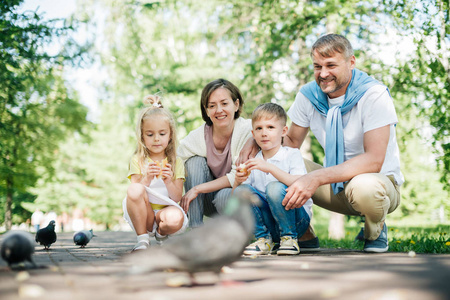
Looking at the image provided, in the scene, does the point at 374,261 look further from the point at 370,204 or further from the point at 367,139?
the point at 367,139

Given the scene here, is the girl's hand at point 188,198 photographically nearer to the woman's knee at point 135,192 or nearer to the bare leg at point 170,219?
the bare leg at point 170,219

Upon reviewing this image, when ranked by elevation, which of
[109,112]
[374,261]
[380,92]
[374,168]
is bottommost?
[374,261]

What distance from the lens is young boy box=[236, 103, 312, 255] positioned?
409 centimetres

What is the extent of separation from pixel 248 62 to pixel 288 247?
10491 millimetres

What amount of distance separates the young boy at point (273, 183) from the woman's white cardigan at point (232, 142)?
0.41 meters

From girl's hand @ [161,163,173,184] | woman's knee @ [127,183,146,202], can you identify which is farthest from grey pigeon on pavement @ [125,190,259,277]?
girl's hand @ [161,163,173,184]

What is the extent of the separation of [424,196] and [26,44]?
872 inches

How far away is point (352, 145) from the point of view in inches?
180

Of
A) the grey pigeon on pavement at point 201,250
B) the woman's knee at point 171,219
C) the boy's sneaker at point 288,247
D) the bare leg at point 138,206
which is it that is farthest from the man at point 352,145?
the grey pigeon on pavement at point 201,250

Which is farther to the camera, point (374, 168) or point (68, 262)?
point (374, 168)

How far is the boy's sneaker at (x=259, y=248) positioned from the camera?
411cm

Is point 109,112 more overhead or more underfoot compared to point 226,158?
more overhead

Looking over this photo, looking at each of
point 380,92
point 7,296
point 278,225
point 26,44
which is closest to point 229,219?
point 7,296

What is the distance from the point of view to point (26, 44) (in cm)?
867
